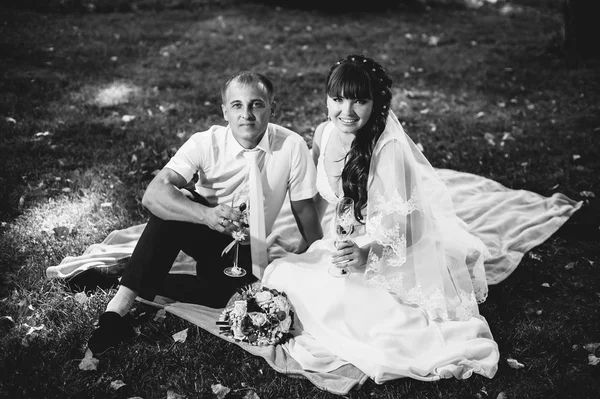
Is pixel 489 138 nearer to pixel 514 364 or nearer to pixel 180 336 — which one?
pixel 514 364

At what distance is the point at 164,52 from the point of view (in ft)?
31.8

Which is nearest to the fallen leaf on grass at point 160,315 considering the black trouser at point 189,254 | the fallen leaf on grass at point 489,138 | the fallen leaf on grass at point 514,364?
the black trouser at point 189,254

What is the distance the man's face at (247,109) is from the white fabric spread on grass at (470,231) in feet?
3.32

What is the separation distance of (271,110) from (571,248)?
10.5 feet

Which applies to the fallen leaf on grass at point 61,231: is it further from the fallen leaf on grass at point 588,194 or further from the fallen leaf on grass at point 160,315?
the fallen leaf on grass at point 588,194

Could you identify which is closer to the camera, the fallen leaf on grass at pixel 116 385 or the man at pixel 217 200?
the fallen leaf on grass at pixel 116 385

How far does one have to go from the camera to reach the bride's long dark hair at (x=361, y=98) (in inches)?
142

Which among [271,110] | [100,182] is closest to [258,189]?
[271,110]

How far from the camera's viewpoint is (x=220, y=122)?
7.39 metres

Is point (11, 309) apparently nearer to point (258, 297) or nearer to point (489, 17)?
point (258, 297)

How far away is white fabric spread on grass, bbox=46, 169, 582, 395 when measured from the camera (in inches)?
140

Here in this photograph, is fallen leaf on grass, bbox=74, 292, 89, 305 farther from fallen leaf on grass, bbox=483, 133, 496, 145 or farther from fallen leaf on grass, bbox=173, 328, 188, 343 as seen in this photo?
fallen leaf on grass, bbox=483, 133, 496, 145

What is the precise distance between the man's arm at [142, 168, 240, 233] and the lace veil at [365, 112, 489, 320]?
1.00 metres

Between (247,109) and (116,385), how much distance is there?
→ 79.0 inches
